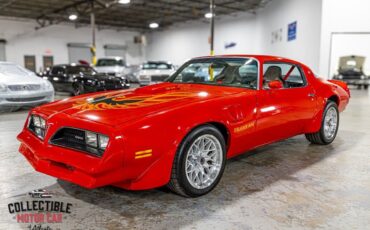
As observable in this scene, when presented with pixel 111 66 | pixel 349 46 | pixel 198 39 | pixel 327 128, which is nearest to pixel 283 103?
pixel 327 128

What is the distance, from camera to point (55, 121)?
2.42 m

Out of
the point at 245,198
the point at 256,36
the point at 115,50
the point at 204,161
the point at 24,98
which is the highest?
the point at 256,36

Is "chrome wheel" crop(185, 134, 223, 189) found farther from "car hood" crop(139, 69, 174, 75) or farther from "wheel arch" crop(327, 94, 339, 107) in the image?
"car hood" crop(139, 69, 174, 75)

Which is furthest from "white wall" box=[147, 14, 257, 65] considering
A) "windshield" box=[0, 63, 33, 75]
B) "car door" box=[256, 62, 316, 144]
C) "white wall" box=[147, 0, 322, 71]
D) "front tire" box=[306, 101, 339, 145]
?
"car door" box=[256, 62, 316, 144]

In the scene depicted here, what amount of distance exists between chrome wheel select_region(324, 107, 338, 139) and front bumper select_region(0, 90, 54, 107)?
6.03m

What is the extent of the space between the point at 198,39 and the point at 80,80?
16.9m

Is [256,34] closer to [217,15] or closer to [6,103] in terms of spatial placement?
[217,15]

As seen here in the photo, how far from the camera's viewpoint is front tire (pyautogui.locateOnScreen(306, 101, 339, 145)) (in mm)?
4148

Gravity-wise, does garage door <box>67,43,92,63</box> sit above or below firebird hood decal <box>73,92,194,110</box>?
above

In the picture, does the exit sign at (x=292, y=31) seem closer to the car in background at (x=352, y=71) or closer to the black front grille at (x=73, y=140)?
the car in background at (x=352, y=71)

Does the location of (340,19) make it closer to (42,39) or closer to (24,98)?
(24,98)

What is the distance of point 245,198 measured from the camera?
2.62 m

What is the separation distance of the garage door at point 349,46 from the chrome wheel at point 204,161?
40.0ft

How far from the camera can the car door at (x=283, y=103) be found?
312 centimetres
